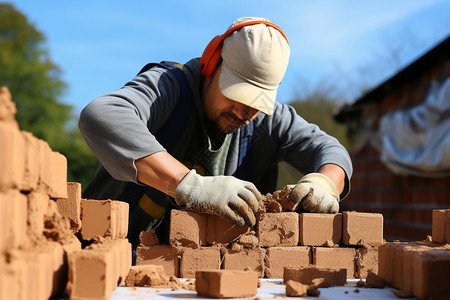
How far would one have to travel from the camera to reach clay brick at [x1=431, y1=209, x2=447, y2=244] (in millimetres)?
2826

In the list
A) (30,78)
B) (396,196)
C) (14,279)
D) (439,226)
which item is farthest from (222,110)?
(30,78)

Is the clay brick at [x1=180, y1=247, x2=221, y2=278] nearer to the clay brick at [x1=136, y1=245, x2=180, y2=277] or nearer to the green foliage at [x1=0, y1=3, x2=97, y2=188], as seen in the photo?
the clay brick at [x1=136, y1=245, x2=180, y2=277]

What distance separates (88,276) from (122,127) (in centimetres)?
115

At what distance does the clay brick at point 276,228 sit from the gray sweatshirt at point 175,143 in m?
0.76

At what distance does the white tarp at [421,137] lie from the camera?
735 cm

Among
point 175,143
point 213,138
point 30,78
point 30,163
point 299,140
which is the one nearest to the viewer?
point 30,163

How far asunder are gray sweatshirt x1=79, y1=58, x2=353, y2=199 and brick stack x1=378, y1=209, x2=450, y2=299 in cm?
92

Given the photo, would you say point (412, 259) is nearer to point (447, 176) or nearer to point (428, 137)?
point (447, 176)

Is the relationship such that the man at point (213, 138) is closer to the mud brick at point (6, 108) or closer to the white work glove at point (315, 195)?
the white work glove at point (315, 195)

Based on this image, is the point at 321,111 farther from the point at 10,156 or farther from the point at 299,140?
the point at 10,156

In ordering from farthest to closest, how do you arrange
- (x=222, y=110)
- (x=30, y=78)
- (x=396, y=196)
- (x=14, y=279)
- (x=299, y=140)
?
(x=30, y=78) → (x=396, y=196) → (x=299, y=140) → (x=222, y=110) → (x=14, y=279)

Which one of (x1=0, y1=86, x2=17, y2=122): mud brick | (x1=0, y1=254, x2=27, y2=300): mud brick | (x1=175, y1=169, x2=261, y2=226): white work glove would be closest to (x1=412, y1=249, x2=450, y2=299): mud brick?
(x1=175, y1=169, x2=261, y2=226): white work glove

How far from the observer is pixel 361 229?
3096 millimetres

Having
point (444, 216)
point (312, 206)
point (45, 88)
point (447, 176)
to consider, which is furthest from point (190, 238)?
point (45, 88)
